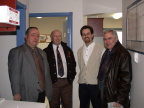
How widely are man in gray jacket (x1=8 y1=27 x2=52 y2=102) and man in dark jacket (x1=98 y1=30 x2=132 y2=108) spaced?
2.69 feet

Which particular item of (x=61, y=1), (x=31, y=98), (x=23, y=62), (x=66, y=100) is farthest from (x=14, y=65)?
(x=61, y=1)

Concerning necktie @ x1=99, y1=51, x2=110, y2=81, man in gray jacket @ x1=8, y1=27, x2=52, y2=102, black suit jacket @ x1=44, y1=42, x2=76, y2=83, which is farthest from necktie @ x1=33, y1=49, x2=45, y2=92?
necktie @ x1=99, y1=51, x2=110, y2=81

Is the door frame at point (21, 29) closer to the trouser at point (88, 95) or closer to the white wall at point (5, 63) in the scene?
the white wall at point (5, 63)

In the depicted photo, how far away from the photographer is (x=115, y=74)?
66.5 inches

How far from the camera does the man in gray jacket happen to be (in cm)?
180

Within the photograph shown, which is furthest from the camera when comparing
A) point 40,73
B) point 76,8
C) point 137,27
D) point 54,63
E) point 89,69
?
point 76,8

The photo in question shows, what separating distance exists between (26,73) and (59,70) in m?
0.63

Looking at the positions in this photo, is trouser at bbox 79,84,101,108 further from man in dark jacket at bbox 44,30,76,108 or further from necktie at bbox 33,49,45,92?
necktie at bbox 33,49,45,92

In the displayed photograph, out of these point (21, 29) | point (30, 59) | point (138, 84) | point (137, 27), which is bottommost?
point (138, 84)

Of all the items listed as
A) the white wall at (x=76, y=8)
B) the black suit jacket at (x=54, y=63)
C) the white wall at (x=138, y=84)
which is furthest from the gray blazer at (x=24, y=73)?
the white wall at (x=138, y=84)

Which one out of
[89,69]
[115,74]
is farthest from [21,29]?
[115,74]

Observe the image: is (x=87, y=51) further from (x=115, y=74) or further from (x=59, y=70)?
(x=115, y=74)

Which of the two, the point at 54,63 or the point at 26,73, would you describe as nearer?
the point at 26,73

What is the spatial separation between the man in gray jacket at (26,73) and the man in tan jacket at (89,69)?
0.63 meters
